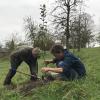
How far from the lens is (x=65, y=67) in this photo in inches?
381

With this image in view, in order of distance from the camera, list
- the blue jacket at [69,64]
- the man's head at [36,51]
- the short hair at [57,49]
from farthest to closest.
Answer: the man's head at [36,51], the blue jacket at [69,64], the short hair at [57,49]

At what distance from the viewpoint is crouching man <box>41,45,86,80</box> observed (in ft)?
31.5

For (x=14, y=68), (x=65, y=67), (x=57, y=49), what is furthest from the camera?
(x=14, y=68)

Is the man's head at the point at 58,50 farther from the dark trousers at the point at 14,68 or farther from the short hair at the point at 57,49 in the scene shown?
the dark trousers at the point at 14,68

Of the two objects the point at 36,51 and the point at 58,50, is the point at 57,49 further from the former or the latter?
the point at 36,51

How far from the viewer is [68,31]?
140 feet

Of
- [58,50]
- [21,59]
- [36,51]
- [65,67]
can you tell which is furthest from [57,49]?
[21,59]

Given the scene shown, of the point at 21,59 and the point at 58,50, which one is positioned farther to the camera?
the point at 21,59

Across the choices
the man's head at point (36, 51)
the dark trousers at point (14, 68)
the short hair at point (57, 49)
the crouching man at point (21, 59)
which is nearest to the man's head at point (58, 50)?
the short hair at point (57, 49)

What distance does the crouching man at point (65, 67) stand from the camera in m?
9.60

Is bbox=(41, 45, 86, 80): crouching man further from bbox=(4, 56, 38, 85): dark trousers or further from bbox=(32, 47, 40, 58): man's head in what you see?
bbox=(4, 56, 38, 85): dark trousers

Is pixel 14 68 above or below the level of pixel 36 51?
below

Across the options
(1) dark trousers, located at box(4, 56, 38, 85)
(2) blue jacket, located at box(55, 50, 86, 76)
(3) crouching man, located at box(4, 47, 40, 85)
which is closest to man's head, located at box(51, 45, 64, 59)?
(2) blue jacket, located at box(55, 50, 86, 76)

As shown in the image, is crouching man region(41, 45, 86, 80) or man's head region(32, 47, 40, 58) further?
man's head region(32, 47, 40, 58)
